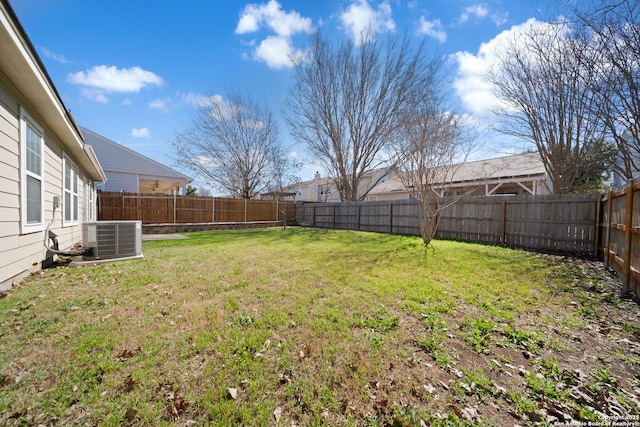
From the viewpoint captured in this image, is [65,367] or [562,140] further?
[562,140]

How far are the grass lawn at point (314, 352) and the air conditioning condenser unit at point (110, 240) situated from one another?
3.39 ft

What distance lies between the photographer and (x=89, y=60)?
7.57m

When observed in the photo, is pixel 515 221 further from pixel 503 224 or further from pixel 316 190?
pixel 316 190

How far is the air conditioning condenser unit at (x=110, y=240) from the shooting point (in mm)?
5180

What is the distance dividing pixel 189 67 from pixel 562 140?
46.8 feet

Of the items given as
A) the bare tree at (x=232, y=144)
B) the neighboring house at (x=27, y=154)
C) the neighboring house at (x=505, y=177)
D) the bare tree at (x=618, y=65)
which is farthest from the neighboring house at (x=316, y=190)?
the neighboring house at (x=27, y=154)

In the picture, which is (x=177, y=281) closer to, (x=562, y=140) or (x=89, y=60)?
(x=89, y=60)

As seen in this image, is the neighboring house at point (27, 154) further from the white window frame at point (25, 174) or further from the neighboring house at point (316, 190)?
the neighboring house at point (316, 190)

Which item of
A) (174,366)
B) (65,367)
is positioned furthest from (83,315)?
(174,366)

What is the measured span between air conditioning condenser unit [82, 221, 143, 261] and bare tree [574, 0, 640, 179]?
1039 centimetres

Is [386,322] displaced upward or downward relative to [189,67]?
downward

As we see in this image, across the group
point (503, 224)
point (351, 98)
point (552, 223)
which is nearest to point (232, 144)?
point (351, 98)

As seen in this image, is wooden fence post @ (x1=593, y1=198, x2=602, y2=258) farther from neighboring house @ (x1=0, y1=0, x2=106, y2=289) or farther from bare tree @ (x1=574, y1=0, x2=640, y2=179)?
neighboring house @ (x1=0, y1=0, x2=106, y2=289)

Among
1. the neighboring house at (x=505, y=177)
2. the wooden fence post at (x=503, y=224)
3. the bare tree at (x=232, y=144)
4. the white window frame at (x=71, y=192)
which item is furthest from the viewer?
the bare tree at (x=232, y=144)
